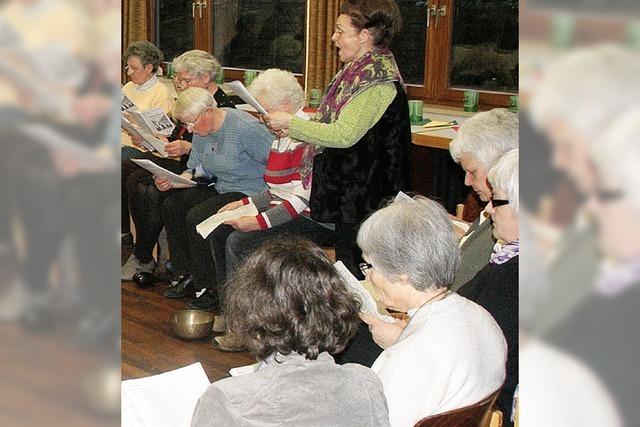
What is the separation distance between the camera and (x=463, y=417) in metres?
1.48

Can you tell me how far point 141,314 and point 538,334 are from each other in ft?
13.0

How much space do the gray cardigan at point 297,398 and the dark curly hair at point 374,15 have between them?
73.1 inches

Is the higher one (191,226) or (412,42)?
(412,42)

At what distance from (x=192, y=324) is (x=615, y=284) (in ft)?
11.7

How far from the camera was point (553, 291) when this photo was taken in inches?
12.1

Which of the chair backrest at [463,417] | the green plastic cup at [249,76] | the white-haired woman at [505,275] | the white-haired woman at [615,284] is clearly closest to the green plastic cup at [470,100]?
the green plastic cup at [249,76]

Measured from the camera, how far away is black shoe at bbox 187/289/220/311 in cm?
407

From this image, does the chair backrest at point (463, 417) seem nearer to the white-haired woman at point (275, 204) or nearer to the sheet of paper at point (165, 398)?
the sheet of paper at point (165, 398)

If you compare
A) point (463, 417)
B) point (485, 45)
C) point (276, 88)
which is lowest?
point (463, 417)

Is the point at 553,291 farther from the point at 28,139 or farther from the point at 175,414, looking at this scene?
the point at 175,414

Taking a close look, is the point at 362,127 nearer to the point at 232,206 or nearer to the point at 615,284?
the point at 232,206

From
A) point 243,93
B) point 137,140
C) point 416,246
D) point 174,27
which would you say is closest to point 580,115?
point 416,246

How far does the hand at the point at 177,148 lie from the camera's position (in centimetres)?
450

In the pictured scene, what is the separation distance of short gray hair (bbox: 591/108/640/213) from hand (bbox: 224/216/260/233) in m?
3.36
